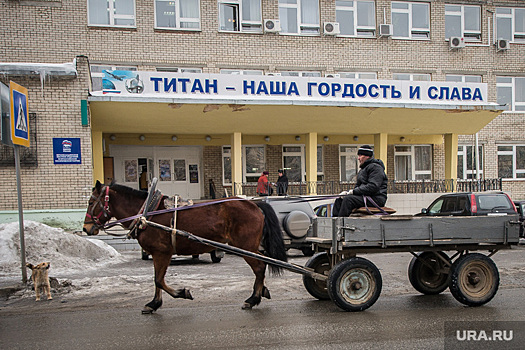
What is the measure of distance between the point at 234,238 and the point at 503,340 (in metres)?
3.71

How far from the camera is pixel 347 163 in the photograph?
2367cm

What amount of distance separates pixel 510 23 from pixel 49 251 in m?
25.1

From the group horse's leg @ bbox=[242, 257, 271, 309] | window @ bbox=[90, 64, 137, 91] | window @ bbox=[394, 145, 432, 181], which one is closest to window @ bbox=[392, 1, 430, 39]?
window @ bbox=[394, 145, 432, 181]

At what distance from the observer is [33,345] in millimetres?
5410

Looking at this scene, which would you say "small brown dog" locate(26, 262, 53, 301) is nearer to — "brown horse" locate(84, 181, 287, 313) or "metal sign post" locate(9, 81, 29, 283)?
"metal sign post" locate(9, 81, 29, 283)

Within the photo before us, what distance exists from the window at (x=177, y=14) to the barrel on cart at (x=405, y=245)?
16906 mm

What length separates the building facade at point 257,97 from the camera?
14977 millimetres

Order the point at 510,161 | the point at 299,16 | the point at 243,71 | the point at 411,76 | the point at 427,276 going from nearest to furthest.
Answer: the point at 427,276 < the point at 243,71 < the point at 299,16 < the point at 411,76 < the point at 510,161

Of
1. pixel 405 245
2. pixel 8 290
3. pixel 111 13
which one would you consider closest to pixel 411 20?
pixel 111 13

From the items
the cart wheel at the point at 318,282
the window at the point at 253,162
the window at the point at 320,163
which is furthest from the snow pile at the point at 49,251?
the window at the point at 320,163

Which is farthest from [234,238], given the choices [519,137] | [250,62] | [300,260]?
[519,137]

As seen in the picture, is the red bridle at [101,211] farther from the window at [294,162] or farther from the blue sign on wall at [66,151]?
the window at [294,162]

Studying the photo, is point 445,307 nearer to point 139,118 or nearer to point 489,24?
point 139,118

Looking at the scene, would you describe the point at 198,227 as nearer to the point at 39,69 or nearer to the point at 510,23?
the point at 39,69
